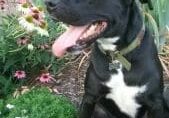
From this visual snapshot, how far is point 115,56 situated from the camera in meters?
3.63

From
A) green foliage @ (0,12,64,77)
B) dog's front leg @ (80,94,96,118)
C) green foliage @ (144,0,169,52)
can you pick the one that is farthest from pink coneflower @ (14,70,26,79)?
green foliage @ (144,0,169,52)

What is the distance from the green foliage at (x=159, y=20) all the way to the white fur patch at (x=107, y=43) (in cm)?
103

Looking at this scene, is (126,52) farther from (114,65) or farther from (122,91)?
(122,91)

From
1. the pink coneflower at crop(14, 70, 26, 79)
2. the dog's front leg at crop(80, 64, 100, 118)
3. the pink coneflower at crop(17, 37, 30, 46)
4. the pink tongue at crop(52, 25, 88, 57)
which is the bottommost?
the pink coneflower at crop(14, 70, 26, 79)

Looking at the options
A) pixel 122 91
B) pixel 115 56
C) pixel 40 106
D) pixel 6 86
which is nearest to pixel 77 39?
pixel 115 56

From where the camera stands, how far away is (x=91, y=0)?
10.8 ft

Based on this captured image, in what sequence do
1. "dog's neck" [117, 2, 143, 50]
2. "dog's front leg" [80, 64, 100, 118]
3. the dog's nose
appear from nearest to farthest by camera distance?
the dog's nose < "dog's neck" [117, 2, 143, 50] < "dog's front leg" [80, 64, 100, 118]

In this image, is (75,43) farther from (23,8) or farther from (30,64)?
(30,64)

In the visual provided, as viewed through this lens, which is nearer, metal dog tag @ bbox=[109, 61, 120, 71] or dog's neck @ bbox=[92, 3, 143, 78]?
dog's neck @ bbox=[92, 3, 143, 78]

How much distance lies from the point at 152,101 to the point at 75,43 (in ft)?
2.34

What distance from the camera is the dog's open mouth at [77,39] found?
3316mm

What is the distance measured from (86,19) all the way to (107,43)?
0.33 m

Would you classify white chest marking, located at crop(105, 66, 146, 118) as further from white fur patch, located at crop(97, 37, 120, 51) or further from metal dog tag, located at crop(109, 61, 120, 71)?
white fur patch, located at crop(97, 37, 120, 51)

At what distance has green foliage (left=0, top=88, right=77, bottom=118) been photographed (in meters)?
4.24
